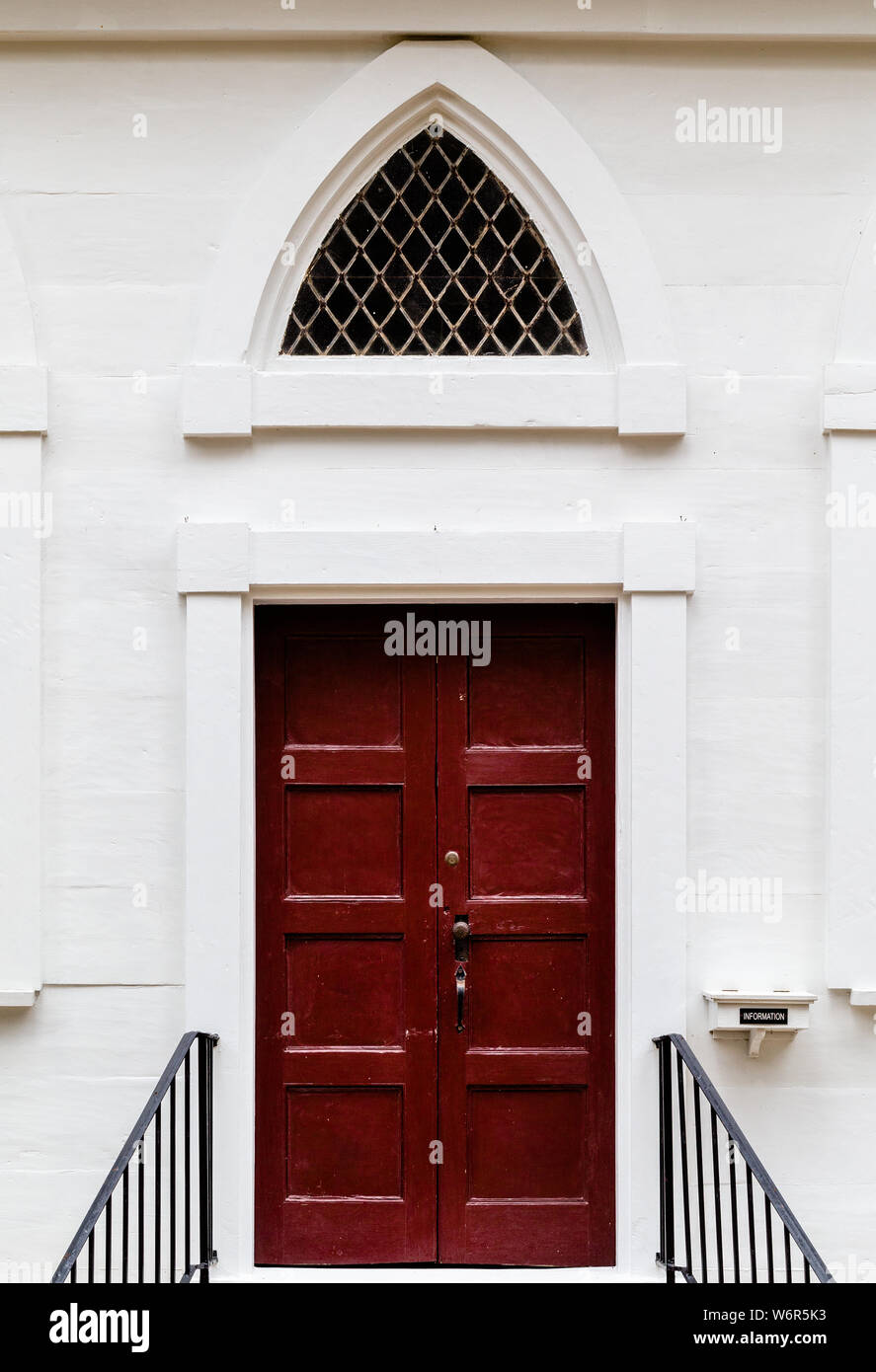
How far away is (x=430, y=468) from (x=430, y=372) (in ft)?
1.21

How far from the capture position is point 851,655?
14.5ft

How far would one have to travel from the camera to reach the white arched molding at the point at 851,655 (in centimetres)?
438

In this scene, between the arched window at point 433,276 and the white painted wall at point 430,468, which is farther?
the arched window at point 433,276

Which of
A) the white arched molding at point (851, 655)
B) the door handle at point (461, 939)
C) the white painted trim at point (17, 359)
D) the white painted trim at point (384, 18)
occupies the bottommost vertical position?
the door handle at point (461, 939)

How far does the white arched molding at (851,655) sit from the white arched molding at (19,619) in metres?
2.94

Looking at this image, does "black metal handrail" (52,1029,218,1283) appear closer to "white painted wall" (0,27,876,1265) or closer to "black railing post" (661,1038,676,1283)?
"white painted wall" (0,27,876,1265)

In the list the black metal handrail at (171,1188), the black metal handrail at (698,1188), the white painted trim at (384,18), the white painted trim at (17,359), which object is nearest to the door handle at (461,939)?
the black metal handrail at (698,1188)

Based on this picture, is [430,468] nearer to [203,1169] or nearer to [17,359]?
[17,359]

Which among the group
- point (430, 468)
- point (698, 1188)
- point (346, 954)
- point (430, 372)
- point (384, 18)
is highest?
point (384, 18)

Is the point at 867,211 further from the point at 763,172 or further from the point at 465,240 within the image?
the point at 465,240

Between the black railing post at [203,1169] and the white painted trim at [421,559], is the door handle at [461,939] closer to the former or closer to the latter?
the black railing post at [203,1169]

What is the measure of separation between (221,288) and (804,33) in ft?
7.76

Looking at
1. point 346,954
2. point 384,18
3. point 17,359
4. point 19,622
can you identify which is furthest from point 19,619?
point 384,18

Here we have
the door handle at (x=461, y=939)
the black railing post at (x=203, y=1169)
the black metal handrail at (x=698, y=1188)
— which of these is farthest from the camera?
the door handle at (x=461, y=939)
